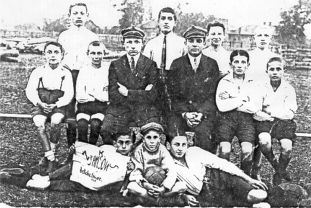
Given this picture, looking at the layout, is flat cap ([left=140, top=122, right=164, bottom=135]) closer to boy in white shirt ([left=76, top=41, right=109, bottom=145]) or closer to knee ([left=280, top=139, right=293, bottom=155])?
boy in white shirt ([left=76, top=41, right=109, bottom=145])

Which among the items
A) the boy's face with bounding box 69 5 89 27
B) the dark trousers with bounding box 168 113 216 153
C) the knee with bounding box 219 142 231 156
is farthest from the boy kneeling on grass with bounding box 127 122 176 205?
the boy's face with bounding box 69 5 89 27

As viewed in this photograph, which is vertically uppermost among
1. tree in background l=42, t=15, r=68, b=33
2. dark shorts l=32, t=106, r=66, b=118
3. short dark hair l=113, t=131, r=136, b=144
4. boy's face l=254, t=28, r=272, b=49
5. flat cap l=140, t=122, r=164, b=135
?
tree in background l=42, t=15, r=68, b=33

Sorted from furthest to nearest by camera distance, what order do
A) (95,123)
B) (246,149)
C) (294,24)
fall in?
(294,24) → (246,149) → (95,123)

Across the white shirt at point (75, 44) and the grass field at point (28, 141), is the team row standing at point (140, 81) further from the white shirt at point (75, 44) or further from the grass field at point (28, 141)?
the grass field at point (28, 141)

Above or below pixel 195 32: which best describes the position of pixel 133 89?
below

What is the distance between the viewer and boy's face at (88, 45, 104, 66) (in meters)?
Result: 4.46

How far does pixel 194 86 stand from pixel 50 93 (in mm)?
1310

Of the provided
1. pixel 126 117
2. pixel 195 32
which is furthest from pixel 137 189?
pixel 195 32

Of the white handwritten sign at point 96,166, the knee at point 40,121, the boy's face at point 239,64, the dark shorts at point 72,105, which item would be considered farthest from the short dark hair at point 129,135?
the boy's face at point 239,64

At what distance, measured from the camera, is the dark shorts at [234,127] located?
4.54 meters

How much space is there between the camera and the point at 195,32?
176 inches

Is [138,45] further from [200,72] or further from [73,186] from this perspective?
[73,186]

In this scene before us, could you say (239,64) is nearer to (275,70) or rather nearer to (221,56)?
(221,56)

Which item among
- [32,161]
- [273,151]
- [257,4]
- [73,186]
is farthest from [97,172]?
[257,4]
